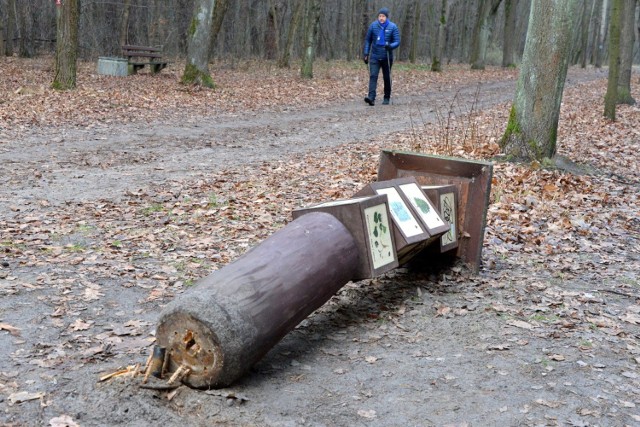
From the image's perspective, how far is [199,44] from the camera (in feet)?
63.6

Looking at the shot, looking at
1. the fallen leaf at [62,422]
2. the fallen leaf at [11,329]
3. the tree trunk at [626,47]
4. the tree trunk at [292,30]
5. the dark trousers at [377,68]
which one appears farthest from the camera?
the tree trunk at [292,30]

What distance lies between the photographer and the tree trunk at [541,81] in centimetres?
975

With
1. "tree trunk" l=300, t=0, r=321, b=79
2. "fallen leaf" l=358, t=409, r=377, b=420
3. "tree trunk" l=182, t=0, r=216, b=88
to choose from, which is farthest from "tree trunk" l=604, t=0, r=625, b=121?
"fallen leaf" l=358, t=409, r=377, b=420

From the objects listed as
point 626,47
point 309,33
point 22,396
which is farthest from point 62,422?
point 309,33

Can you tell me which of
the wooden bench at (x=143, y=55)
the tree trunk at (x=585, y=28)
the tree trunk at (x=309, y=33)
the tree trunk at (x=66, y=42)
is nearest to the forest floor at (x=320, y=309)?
the tree trunk at (x=66, y=42)

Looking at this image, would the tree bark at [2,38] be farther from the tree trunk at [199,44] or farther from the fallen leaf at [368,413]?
the fallen leaf at [368,413]

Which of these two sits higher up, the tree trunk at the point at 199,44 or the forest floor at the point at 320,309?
the tree trunk at the point at 199,44

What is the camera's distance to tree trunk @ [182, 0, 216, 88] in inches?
750

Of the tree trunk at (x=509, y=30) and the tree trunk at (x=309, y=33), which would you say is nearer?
the tree trunk at (x=309, y=33)

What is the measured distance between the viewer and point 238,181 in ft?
31.2

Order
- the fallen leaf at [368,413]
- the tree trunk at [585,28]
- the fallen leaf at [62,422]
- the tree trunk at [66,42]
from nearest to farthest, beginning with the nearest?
the fallen leaf at [62,422]
the fallen leaf at [368,413]
the tree trunk at [66,42]
the tree trunk at [585,28]

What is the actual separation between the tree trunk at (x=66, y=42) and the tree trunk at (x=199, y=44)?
3.32 meters

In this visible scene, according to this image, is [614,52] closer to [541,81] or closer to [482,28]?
[541,81]

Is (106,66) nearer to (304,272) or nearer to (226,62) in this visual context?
(226,62)
